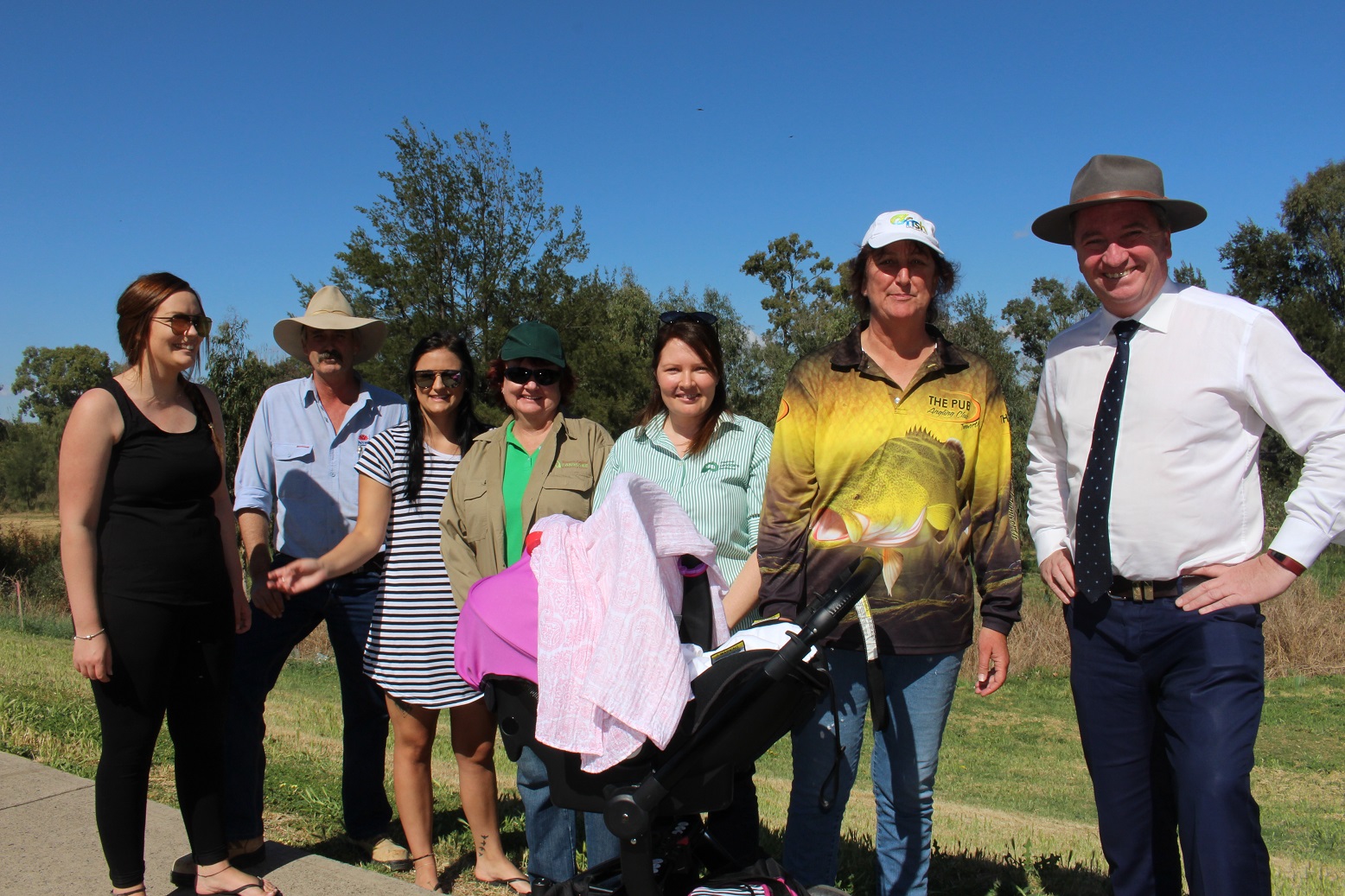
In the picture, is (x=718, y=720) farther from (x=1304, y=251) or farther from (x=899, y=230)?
(x=1304, y=251)

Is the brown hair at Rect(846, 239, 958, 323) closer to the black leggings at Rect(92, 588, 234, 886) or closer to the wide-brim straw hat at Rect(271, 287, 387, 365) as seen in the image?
the wide-brim straw hat at Rect(271, 287, 387, 365)

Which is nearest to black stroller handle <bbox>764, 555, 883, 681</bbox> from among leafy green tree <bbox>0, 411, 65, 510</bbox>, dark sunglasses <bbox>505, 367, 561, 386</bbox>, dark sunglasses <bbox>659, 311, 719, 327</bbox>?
dark sunglasses <bbox>659, 311, 719, 327</bbox>

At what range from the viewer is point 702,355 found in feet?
12.3

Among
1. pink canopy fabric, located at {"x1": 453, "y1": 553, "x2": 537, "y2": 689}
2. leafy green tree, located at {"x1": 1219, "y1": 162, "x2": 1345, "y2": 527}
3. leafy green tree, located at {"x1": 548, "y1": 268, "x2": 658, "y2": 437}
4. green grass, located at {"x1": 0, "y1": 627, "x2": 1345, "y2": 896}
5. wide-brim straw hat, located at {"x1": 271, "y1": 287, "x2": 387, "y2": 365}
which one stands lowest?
green grass, located at {"x1": 0, "y1": 627, "x2": 1345, "y2": 896}

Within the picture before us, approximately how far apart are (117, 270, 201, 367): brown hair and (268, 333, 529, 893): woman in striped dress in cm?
93

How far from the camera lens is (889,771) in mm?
3227

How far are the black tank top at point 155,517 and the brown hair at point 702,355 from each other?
167cm

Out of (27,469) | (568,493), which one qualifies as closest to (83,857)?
(568,493)

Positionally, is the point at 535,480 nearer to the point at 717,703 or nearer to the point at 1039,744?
the point at 717,703

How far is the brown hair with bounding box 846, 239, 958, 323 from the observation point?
3254 mm

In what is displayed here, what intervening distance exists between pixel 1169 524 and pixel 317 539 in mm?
3389

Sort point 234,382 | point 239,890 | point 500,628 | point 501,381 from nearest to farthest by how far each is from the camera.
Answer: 1. point 500,628
2. point 239,890
3. point 501,381
4. point 234,382

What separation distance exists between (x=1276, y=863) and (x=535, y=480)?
14.2 ft

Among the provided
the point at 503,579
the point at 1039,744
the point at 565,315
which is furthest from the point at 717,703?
the point at 565,315
